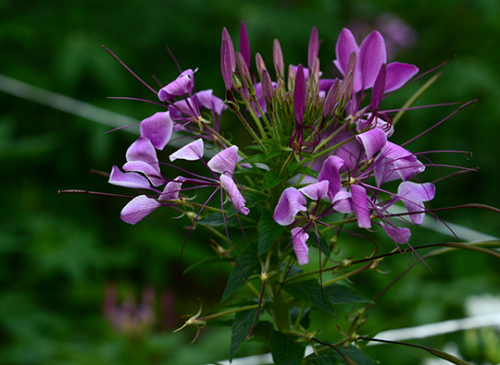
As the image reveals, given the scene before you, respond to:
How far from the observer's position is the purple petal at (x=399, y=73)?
1.13ft

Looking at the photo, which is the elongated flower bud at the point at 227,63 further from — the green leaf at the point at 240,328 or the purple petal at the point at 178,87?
the green leaf at the point at 240,328

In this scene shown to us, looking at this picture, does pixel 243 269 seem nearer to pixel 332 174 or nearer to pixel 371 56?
pixel 332 174

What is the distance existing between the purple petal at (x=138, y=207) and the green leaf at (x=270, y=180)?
0.27 ft

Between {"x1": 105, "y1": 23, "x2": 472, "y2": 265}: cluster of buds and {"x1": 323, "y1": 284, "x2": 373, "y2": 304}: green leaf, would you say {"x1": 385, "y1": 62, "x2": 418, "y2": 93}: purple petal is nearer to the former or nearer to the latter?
{"x1": 105, "y1": 23, "x2": 472, "y2": 265}: cluster of buds

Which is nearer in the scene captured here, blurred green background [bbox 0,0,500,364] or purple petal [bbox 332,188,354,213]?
purple petal [bbox 332,188,354,213]

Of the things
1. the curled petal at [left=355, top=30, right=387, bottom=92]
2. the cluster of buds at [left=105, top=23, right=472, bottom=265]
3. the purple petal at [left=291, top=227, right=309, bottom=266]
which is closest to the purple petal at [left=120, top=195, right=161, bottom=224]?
the cluster of buds at [left=105, top=23, right=472, bottom=265]

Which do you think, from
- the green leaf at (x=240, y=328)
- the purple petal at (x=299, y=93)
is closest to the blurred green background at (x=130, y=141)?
the green leaf at (x=240, y=328)

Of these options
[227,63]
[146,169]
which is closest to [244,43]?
[227,63]

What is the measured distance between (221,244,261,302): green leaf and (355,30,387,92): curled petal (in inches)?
6.8

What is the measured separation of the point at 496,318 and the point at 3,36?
→ 1.79 metres

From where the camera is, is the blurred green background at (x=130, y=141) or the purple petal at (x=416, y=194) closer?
the purple petal at (x=416, y=194)

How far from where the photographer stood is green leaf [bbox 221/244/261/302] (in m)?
0.30

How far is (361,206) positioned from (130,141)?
1.59 metres

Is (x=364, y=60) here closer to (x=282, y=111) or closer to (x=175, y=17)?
(x=282, y=111)
